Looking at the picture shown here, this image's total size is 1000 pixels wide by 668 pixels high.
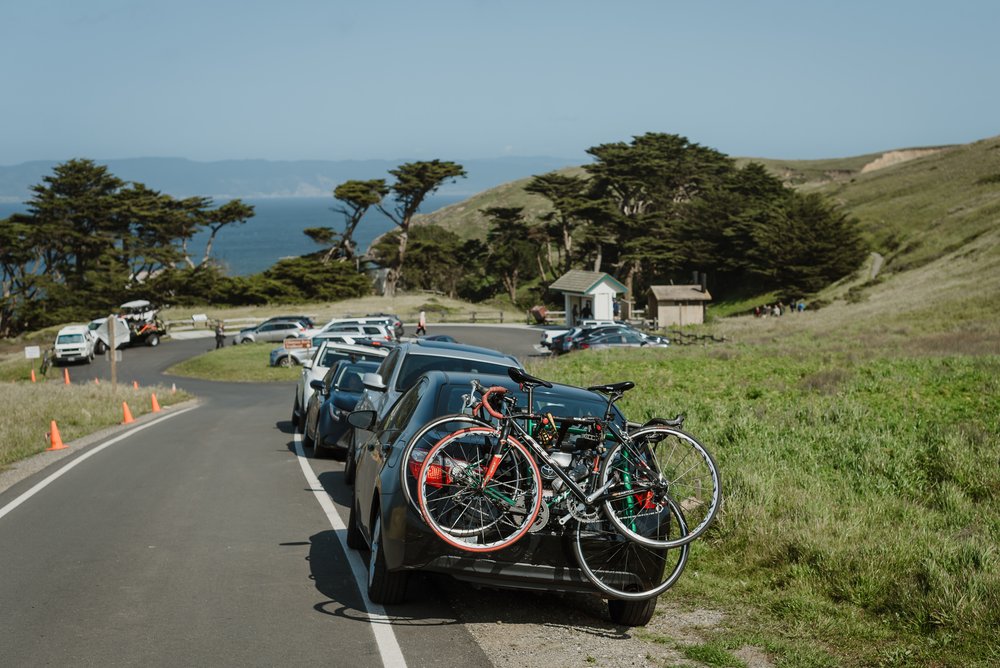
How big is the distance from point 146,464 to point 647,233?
70625 mm

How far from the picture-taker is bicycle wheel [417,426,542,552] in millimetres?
6750

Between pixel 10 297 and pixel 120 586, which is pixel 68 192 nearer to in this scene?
pixel 10 297

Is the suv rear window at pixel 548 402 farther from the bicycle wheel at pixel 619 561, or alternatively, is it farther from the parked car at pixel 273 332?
the parked car at pixel 273 332

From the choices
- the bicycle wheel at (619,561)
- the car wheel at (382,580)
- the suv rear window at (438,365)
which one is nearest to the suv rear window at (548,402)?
the car wheel at (382,580)

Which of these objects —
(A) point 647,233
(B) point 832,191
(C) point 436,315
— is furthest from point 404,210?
(B) point 832,191

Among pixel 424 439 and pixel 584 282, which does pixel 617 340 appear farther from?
pixel 424 439

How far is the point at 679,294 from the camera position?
6500cm

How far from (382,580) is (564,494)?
153cm

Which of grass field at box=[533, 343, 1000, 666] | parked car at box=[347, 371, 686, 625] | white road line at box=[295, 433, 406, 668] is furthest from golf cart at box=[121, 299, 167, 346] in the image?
parked car at box=[347, 371, 686, 625]

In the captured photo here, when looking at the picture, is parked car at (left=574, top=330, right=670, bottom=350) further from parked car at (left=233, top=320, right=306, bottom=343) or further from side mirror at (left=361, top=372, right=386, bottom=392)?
side mirror at (left=361, top=372, right=386, bottom=392)

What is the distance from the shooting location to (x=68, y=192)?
8344 cm

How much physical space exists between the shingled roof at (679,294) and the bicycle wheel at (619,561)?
58.5 m

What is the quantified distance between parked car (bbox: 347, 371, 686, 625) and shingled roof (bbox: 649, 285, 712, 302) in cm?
5735

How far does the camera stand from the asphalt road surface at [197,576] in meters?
6.54
